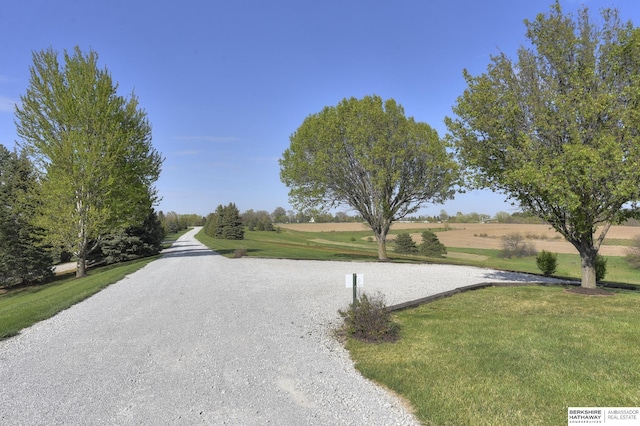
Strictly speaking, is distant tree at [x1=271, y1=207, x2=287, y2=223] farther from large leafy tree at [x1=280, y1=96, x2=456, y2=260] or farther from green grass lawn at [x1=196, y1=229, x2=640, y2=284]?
large leafy tree at [x1=280, y1=96, x2=456, y2=260]

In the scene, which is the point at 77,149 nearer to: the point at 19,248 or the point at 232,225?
the point at 19,248

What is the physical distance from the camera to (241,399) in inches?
157

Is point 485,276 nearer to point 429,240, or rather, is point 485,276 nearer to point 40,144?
point 40,144

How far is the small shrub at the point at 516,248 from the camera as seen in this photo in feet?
135

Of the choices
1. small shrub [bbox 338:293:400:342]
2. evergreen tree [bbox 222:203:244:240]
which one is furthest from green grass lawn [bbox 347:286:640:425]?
evergreen tree [bbox 222:203:244:240]

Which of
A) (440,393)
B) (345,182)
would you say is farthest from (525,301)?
(345,182)

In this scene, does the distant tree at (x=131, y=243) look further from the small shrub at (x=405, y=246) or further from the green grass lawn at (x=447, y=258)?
the small shrub at (x=405, y=246)

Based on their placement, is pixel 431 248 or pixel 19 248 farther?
pixel 431 248

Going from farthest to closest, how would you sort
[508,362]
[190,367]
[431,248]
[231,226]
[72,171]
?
[231,226] < [431,248] < [72,171] < [190,367] < [508,362]

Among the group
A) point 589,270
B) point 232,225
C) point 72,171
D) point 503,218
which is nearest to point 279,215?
point 232,225

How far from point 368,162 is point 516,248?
3137 centimetres

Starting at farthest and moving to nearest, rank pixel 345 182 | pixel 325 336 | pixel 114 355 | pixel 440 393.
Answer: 1. pixel 345 182
2. pixel 325 336
3. pixel 114 355
4. pixel 440 393

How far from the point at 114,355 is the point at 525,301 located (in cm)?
931

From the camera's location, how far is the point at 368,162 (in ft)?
63.8
